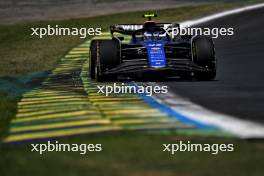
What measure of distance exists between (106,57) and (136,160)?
7439mm

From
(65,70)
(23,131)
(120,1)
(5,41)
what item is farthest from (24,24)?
(23,131)

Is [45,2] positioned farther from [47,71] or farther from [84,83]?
[84,83]

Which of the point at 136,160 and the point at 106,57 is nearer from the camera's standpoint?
the point at 136,160

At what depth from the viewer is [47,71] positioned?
15.9 metres

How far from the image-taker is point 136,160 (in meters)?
5.73

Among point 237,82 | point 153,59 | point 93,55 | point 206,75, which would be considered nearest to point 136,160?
point 237,82

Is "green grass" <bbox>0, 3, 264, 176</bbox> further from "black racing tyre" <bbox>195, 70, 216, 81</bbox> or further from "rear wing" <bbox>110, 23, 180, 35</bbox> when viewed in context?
"rear wing" <bbox>110, 23, 180, 35</bbox>

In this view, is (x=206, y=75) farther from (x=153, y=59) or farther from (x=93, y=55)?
(x=93, y=55)

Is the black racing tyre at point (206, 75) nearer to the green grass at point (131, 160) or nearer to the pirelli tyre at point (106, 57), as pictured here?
the pirelli tyre at point (106, 57)

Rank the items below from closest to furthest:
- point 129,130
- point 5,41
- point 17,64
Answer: point 129,130
point 17,64
point 5,41

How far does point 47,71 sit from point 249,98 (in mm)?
7200

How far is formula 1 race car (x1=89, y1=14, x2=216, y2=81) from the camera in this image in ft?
42.4

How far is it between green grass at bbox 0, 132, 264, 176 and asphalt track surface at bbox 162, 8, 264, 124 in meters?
1.65

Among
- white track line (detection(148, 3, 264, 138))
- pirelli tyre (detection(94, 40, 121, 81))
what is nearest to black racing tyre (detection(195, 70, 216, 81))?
pirelli tyre (detection(94, 40, 121, 81))
